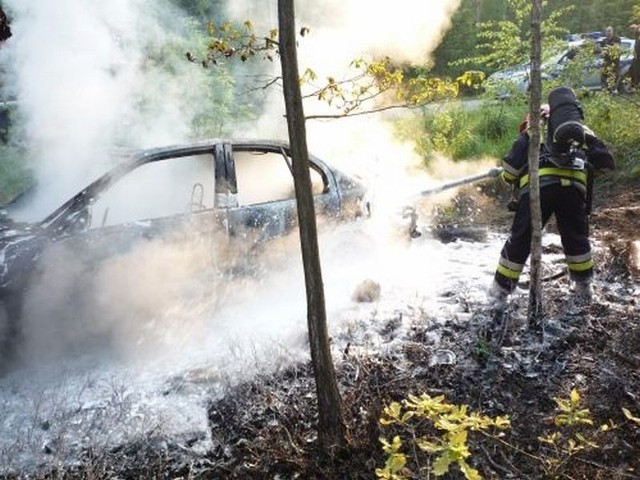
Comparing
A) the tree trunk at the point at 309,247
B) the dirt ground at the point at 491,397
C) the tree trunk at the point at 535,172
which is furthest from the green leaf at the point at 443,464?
the tree trunk at the point at 535,172

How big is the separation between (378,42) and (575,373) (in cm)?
840

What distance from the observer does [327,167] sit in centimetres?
584

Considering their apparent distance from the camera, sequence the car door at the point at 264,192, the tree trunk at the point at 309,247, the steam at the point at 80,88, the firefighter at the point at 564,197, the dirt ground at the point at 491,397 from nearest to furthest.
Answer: the tree trunk at the point at 309,247 → the dirt ground at the point at 491,397 → the firefighter at the point at 564,197 → the steam at the point at 80,88 → the car door at the point at 264,192

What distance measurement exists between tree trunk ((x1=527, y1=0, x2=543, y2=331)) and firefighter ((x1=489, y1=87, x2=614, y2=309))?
17.0 inches

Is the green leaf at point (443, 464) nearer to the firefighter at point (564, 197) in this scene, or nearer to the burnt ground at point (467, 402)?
the burnt ground at point (467, 402)

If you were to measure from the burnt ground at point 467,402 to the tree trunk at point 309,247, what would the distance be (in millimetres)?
146

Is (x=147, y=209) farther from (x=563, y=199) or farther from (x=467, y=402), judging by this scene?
(x=563, y=199)

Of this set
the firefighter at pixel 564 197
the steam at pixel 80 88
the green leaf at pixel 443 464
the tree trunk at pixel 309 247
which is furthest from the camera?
the steam at pixel 80 88

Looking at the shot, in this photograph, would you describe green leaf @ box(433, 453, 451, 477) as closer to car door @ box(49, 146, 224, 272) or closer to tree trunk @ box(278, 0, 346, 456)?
tree trunk @ box(278, 0, 346, 456)

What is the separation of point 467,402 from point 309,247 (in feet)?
4.93

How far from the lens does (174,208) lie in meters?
4.93

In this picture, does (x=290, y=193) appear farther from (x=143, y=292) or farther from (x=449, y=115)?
(x=449, y=115)

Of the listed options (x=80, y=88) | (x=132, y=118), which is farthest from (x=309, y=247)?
(x=80, y=88)

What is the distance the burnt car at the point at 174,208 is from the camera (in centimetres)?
399
